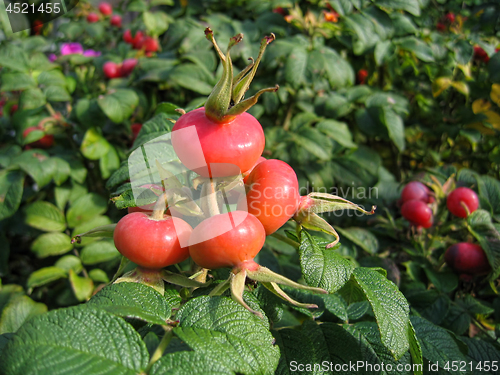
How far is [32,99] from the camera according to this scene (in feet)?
5.40

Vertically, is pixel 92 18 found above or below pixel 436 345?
above

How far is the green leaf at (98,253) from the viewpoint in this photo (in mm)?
1459

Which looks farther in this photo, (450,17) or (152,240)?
(450,17)

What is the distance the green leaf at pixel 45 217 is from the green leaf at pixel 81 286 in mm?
221

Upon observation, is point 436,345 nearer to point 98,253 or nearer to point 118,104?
point 98,253

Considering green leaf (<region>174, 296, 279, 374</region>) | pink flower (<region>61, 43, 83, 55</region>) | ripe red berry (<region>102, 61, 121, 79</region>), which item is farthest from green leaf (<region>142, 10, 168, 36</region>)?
green leaf (<region>174, 296, 279, 374</region>)

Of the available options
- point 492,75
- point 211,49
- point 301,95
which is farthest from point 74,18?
point 492,75

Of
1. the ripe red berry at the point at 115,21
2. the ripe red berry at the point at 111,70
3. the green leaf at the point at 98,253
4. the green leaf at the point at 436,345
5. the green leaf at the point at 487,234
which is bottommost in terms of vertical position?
the green leaf at the point at 98,253

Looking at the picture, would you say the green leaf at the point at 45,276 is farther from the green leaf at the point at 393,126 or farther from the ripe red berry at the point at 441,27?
the ripe red berry at the point at 441,27

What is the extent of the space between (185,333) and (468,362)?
836mm

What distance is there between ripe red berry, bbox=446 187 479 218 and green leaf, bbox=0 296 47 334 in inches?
63.2

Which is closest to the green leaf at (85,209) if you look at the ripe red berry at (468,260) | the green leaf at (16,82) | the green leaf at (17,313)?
the green leaf at (17,313)

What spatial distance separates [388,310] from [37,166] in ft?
4.59

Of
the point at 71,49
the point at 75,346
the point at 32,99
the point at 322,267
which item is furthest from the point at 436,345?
the point at 71,49
